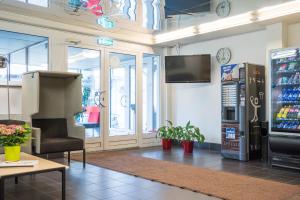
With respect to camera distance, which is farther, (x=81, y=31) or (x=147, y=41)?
(x=147, y=41)

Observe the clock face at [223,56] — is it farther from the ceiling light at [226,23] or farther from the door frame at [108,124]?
the door frame at [108,124]

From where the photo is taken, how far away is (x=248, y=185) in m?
3.63

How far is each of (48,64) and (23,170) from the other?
10.3 ft

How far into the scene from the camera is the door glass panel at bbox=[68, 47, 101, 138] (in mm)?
6019

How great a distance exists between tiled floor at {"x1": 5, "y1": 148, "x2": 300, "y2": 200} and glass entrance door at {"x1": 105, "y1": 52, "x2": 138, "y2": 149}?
1.61 metres

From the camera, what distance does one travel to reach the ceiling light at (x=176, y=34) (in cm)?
607

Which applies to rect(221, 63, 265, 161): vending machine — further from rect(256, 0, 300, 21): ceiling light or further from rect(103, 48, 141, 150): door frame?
rect(103, 48, 141, 150): door frame

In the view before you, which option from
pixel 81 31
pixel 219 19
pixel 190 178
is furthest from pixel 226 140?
pixel 81 31

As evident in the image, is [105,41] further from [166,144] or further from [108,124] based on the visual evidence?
[166,144]

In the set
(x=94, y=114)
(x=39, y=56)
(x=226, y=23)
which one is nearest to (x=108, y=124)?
(x=94, y=114)

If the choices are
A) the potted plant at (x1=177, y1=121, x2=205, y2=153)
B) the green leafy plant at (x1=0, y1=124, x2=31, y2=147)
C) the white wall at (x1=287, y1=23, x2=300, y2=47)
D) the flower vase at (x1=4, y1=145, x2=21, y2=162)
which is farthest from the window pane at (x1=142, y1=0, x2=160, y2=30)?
the flower vase at (x1=4, y1=145, x2=21, y2=162)

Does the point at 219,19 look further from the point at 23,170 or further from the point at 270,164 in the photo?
the point at 23,170

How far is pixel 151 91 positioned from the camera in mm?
7266

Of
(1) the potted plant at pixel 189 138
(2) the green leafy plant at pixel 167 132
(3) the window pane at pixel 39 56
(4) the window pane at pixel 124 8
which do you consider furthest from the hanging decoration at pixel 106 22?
(1) the potted plant at pixel 189 138
